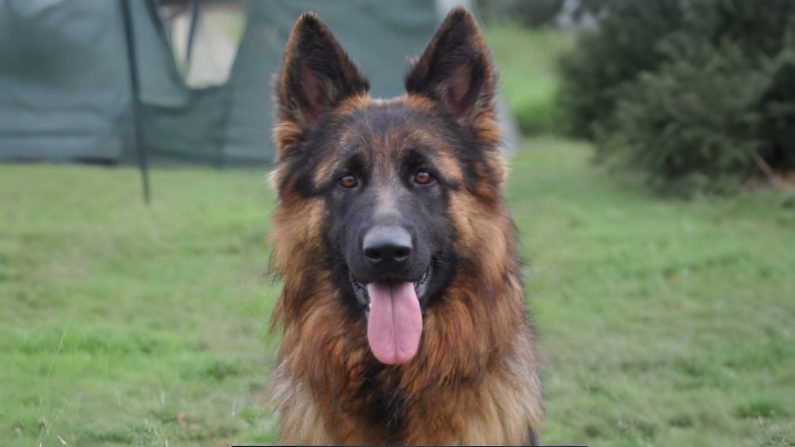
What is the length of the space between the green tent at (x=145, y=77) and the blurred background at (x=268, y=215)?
31 mm

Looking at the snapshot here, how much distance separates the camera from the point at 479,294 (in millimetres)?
4355

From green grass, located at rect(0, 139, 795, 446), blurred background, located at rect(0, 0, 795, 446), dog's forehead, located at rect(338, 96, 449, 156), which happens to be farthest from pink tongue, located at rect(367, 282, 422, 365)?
green grass, located at rect(0, 139, 795, 446)

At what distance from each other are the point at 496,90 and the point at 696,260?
590 centimetres

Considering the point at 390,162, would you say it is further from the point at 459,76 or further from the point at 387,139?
the point at 459,76

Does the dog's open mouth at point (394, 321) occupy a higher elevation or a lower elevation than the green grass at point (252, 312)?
higher

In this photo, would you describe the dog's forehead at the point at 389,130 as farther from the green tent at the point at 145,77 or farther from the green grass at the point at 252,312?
the green tent at the point at 145,77

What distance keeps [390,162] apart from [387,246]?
53cm

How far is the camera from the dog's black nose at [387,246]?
393cm

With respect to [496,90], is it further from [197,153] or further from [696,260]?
[197,153]

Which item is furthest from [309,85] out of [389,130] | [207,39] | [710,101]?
[207,39]

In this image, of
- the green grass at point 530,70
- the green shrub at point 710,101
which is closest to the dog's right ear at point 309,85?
the green shrub at point 710,101

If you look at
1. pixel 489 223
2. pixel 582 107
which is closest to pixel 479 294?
pixel 489 223

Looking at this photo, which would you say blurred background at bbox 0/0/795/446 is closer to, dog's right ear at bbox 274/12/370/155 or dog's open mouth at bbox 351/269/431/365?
dog's right ear at bbox 274/12/370/155

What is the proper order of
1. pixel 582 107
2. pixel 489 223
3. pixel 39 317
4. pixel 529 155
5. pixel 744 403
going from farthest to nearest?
1. pixel 529 155
2. pixel 582 107
3. pixel 39 317
4. pixel 744 403
5. pixel 489 223
